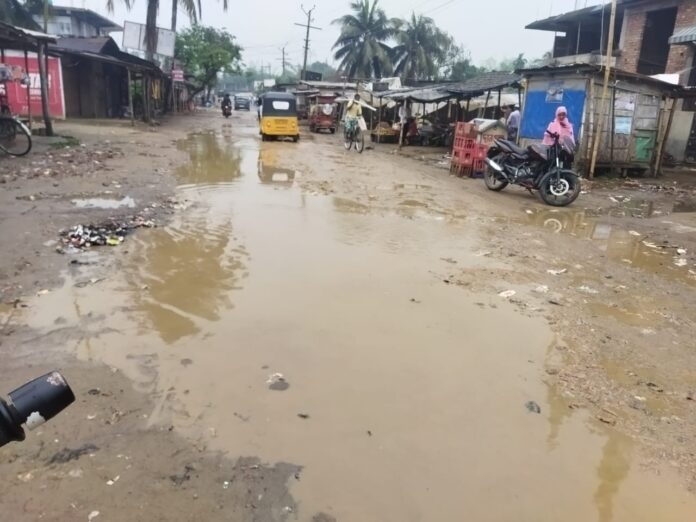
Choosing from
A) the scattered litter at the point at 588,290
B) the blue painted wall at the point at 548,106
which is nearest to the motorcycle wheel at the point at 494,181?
the blue painted wall at the point at 548,106

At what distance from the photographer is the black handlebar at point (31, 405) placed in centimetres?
94

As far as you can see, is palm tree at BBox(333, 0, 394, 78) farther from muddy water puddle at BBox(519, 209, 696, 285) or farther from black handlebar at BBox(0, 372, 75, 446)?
black handlebar at BBox(0, 372, 75, 446)

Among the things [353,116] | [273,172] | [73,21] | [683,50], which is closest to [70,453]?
[273,172]

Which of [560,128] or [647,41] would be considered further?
[647,41]

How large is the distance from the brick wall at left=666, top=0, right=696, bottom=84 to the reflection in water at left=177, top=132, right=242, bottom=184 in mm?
14022

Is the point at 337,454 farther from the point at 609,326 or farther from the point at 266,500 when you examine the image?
the point at 609,326

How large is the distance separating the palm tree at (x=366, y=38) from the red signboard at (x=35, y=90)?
25.7 meters

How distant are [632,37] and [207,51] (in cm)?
2649

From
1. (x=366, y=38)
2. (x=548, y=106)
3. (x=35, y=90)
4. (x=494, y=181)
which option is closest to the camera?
(x=494, y=181)

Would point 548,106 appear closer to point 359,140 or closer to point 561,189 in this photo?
point 561,189

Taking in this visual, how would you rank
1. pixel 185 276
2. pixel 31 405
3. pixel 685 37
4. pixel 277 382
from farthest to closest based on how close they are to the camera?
pixel 685 37
pixel 185 276
pixel 277 382
pixel 31 405

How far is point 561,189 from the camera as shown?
9359mm

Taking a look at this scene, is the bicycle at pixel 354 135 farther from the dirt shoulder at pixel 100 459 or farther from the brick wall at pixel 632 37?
the dirt shoulder at pixel 100 459

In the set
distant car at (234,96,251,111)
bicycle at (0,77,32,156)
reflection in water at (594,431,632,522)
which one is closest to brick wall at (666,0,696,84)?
reflection in water at (594,431,632,522)
